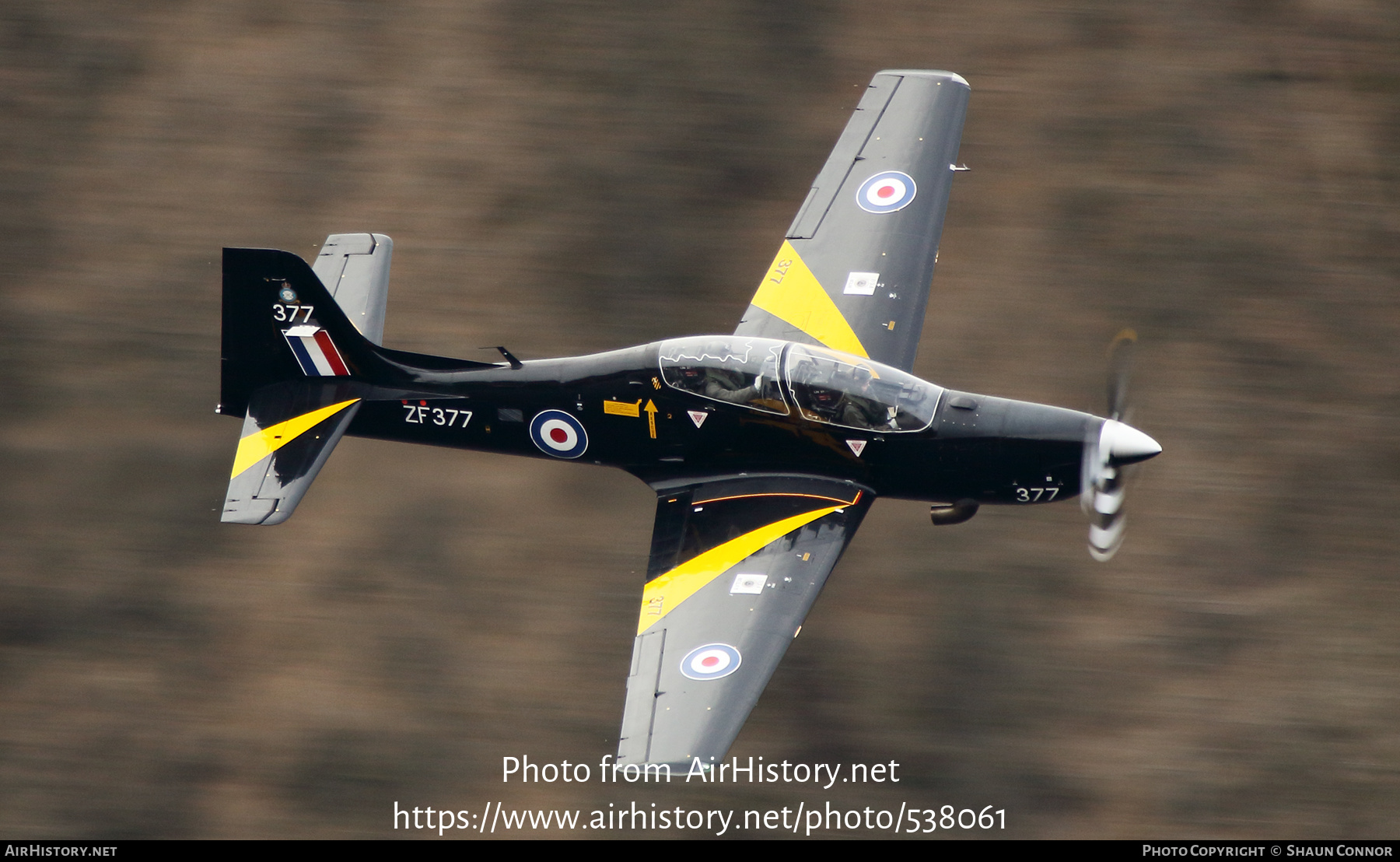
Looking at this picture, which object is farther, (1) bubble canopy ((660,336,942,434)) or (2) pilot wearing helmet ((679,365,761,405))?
(2) pilot wearing helmet ((679,365,761,405))

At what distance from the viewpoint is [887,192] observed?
1566 centimetres

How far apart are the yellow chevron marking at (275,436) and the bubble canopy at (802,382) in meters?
3.81

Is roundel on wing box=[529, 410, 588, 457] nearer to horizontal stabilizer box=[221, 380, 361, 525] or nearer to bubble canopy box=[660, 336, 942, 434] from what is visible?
bubble canopy box=[660, 336, 942, 434]

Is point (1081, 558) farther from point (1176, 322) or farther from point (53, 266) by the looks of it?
point (53, 266)

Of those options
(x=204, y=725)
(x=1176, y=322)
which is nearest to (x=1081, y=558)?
(x=1176, y=322)

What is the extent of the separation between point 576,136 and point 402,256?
2.99 m

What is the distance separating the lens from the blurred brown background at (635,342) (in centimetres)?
1477

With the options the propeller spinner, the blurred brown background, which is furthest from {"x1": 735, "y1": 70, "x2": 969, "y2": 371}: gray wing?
the propeller spinner

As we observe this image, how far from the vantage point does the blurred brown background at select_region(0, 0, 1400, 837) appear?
48.5ft

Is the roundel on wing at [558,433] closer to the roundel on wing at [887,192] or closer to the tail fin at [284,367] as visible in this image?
the tail fin at [284,367]

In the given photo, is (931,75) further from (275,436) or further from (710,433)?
(275,436)

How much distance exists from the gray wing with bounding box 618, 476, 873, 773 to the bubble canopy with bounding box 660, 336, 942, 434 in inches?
33.3

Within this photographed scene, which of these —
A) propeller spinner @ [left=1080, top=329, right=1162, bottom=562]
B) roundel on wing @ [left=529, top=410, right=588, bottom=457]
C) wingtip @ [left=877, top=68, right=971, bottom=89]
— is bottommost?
roundel on wing @ [left=529, top=410, right=588, bottom=457]

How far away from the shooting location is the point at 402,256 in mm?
17922
